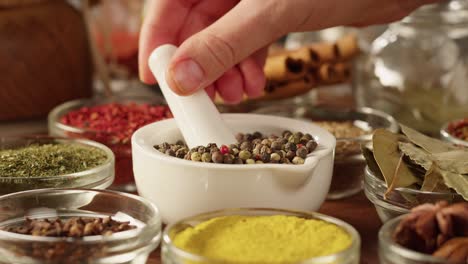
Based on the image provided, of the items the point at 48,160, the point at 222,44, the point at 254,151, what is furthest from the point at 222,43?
Result: the point at 48,160

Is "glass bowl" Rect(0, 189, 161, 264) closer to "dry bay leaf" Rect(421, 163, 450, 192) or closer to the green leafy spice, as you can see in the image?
the green leafy spice

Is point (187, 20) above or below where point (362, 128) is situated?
above

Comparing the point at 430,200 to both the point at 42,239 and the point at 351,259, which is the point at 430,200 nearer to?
the point at 351,259

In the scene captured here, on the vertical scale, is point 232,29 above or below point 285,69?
above

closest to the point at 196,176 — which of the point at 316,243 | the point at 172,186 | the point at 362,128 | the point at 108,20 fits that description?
the point at 172,186

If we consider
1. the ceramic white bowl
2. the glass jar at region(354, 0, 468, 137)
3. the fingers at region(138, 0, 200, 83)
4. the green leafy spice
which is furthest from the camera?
the glass jar at region(354, 0, 468, 137)

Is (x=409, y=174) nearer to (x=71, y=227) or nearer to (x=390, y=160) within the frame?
(x=390, y=160)

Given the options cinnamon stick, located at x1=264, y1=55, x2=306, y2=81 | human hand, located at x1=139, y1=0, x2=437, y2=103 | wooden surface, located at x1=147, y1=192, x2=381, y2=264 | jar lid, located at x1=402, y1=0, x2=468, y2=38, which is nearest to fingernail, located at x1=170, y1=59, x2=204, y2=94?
human hand, located at x1=139, y1=0, x2=437, y2=103
